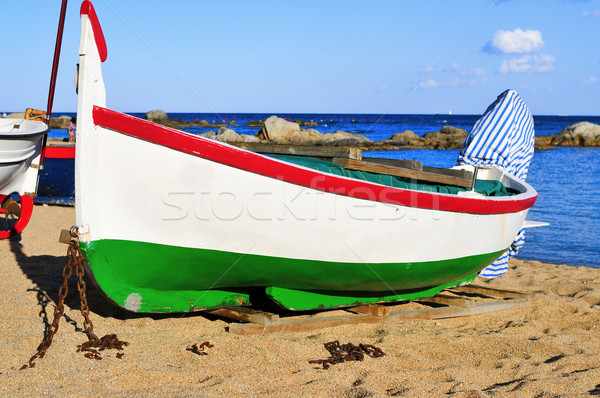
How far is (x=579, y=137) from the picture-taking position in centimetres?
4412

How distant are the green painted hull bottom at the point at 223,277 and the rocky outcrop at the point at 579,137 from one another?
4374 centimetres

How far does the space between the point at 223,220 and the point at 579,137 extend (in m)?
A: 46.4

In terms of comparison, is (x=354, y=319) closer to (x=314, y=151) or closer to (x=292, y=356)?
(x=292, y=356)

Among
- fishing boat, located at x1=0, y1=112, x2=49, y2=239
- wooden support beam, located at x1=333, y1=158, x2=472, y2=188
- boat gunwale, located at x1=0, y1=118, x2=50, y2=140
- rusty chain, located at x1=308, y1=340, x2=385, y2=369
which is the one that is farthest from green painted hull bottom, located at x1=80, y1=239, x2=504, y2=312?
boat gunwale, located at x1=0, y1=118, x2=50, y2=140

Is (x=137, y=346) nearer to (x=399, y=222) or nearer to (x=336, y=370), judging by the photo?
(x=336, y=370)

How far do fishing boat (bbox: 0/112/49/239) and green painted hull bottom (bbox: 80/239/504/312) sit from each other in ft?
13.7

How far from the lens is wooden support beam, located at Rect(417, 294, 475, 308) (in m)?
5.51

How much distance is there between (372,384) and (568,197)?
16008 millimetres

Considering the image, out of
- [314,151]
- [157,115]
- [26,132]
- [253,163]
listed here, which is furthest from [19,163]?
[157,115]

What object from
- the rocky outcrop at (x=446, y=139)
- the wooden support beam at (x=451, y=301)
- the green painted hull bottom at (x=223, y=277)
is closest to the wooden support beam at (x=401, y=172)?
the green painted hull bottom at (x=223, y=277)

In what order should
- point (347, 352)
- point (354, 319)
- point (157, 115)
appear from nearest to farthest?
1. point (347, 352)
2. point (354, 319)
3. point (157, 115)

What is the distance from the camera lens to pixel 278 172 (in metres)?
3.97

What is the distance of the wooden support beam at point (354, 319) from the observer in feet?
14.8

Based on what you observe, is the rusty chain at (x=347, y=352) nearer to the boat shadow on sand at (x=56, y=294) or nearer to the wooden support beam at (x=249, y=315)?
the wooden support beam at (x=249, y=315)
